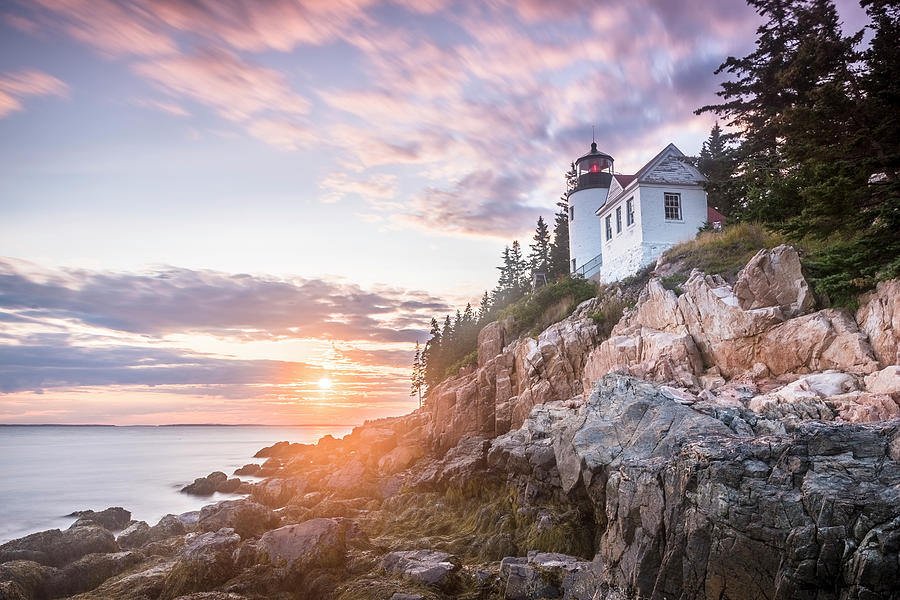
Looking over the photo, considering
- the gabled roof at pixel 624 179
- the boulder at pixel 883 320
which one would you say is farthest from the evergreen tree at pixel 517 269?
the boulder at pixel 883 320

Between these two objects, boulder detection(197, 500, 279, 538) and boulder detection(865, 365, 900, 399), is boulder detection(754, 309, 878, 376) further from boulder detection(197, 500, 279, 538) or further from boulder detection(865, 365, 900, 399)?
boulder detection(197, 500, 279, 538)

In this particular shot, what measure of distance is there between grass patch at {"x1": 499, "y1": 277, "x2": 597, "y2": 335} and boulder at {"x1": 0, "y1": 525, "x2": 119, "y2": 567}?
66.5 feet

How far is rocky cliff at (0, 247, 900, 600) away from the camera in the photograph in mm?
7930

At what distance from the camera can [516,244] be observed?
67938 millimetres

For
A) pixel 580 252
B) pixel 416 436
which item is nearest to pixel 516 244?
pixel 580 252

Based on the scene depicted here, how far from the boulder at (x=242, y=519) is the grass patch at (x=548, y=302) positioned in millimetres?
15397

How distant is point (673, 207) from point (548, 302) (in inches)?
324

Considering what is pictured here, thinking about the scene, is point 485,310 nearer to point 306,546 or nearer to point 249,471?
point 249,471

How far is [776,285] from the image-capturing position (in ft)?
47.2

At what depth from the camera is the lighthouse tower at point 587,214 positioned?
35.2 metres

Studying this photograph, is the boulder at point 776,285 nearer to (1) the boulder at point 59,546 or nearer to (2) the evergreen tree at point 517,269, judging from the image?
(1) the boulder at point 59,546

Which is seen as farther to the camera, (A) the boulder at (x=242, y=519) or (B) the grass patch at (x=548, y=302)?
(B) the grass patch at (x=548, y=302)

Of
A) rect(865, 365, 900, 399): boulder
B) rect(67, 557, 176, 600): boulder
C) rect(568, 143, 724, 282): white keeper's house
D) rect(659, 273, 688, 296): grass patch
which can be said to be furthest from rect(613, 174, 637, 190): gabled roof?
rect(67, 557, 176, 600): boulder

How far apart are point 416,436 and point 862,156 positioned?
2454cm
